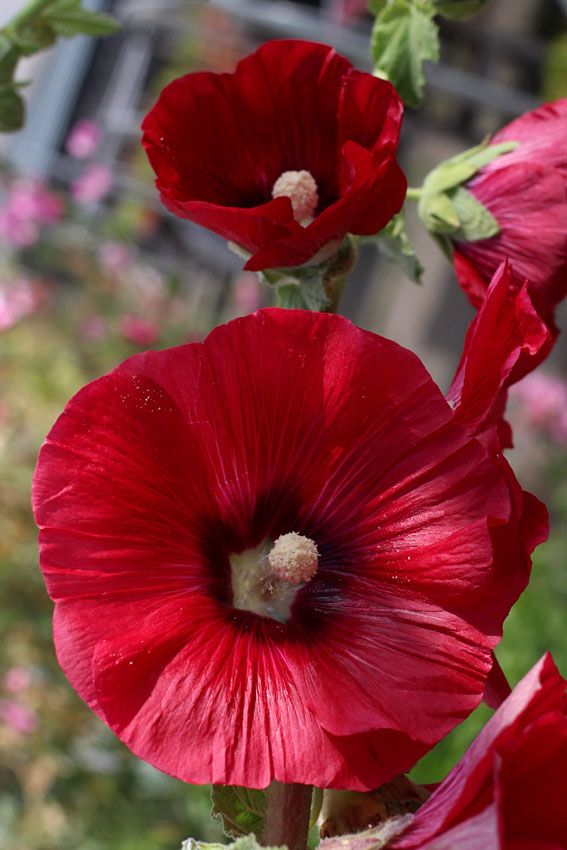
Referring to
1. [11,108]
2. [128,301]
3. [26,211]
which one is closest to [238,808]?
[11,108]

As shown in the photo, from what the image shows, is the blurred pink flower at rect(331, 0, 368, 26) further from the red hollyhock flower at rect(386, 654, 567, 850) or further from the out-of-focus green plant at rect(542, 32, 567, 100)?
the red hollyhock flower at rect(386, 654, 567, 850)

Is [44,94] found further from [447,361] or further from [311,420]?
[311,420]

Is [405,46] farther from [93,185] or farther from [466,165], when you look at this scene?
[93,185]

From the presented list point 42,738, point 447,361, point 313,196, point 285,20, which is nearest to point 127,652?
point 313,196

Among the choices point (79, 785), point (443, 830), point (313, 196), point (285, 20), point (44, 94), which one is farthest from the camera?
point (44, 94)

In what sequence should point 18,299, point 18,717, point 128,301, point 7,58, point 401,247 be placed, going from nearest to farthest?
point 401,247
point 7,58
point 18,717
point 18,299
point 128,301

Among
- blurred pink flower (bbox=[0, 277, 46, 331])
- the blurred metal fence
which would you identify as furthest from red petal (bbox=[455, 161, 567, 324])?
the blurred metal fence

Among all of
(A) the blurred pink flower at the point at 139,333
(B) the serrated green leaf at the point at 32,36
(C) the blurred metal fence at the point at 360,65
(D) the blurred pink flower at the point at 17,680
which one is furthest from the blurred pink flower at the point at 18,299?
(B) the serrated green leaf at the point at 32,36
